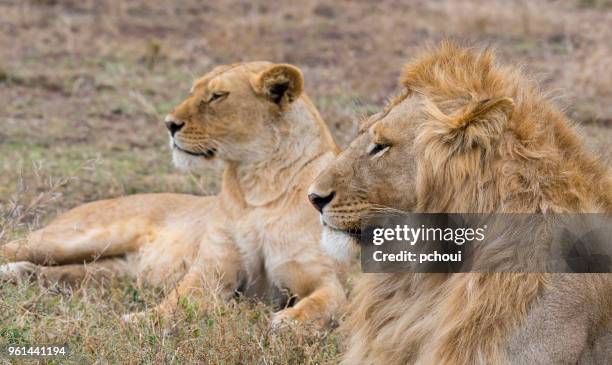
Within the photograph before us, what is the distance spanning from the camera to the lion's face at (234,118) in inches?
196

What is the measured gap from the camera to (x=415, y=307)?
3.18 metres

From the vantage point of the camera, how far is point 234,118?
5020mm

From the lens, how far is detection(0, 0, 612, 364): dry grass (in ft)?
12.8

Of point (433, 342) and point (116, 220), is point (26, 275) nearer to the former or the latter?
point (116, 220)

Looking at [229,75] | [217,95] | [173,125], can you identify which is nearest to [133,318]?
[173,125]

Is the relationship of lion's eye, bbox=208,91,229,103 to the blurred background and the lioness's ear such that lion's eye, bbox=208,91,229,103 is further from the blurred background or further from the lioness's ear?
the blurred background

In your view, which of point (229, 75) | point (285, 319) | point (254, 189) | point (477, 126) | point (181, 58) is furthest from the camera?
point (181, 58)

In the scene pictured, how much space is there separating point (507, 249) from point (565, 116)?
19.7 inches

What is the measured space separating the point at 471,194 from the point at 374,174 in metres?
0.31

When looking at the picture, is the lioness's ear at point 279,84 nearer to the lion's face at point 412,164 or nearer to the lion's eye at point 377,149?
the lion's face at point 412,164

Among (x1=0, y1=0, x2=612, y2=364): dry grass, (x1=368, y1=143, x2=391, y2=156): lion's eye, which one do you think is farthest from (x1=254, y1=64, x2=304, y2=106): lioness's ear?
(x1=368, y1=143, x2=391, y2=156): lion's eye

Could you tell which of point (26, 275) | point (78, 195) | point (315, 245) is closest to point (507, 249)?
point (315, 245)

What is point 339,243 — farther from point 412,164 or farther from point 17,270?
point 17,270

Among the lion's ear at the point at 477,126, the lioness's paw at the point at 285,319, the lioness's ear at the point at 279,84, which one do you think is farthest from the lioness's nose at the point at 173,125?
Answer: the lion's ear at the point at 477,126
